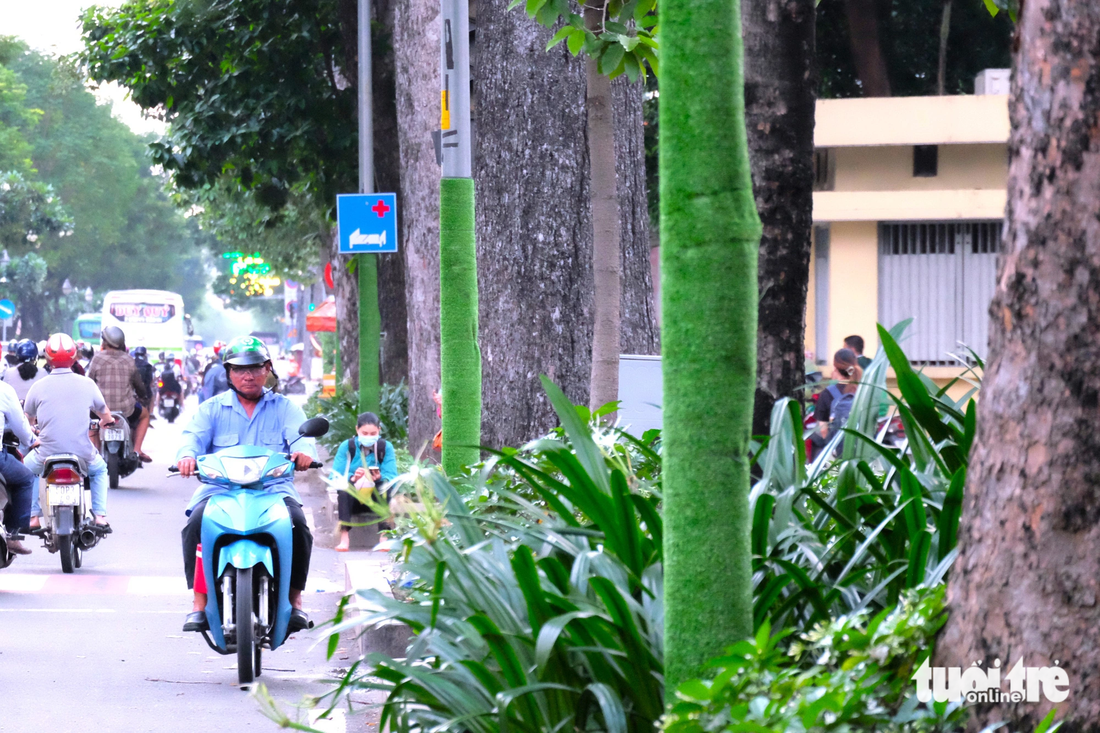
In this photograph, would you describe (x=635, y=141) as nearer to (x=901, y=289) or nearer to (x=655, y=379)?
(x=655, y=379)

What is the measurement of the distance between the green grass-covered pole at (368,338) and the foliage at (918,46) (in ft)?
32.4

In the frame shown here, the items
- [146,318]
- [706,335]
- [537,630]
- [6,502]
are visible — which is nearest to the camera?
[706,335]

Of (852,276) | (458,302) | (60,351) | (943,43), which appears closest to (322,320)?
(852,276)

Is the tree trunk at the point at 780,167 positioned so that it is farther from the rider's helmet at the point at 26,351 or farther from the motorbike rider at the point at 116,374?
the motorbike rider at the point at 116,374

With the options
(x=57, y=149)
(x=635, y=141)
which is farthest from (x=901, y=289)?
(x=57, y=149)

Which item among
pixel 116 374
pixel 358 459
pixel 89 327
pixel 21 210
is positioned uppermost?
pixel 21 210

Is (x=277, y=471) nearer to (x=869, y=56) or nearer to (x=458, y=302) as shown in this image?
(x=458, y=302)

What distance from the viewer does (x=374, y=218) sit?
14.6 meters

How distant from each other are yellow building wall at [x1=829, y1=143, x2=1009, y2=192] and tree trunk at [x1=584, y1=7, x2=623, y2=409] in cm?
1405

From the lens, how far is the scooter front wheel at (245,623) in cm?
688

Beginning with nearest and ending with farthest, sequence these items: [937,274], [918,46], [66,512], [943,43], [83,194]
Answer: [66,512], [937,274], [943,43], [918,46], [83,194]

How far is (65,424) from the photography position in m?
11.3

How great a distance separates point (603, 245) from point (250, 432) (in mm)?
2009

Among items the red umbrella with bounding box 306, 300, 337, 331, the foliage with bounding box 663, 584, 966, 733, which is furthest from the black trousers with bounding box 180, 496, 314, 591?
the red umbrella with bounding box 306, 300, 337, 331
